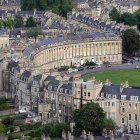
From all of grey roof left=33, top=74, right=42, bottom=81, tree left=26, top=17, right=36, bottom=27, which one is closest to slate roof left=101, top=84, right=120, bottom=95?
grey roof left=33, top=74, right=42, bottom=81

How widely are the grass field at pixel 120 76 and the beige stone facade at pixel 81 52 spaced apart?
11.7 meters

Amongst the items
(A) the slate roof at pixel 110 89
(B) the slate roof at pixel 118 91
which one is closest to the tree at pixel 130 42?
(A) the slate roof at pixel 110 89

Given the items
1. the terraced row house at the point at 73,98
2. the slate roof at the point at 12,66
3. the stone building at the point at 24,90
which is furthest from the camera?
the slate roof at the point at 12,66

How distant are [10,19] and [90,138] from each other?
3975 inches

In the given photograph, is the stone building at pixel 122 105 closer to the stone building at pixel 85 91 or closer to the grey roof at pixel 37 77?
the stone building at pixel 85 91

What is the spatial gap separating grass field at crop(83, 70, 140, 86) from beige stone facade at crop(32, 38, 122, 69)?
11.7m

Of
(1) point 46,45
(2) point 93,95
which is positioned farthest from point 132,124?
(1) point 46,45

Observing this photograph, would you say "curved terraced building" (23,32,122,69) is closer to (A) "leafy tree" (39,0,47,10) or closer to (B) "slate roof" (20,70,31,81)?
(B) "slate roof" (20,70,31,81)

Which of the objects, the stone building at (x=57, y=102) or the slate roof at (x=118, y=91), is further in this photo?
the stone building at (x=57, y=102)

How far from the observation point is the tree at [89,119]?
80.7 metres

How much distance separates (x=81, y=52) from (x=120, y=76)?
20140mm

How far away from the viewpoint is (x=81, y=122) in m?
81.0

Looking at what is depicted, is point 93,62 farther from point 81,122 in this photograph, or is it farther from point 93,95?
point 81,122

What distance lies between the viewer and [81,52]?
461 feet
